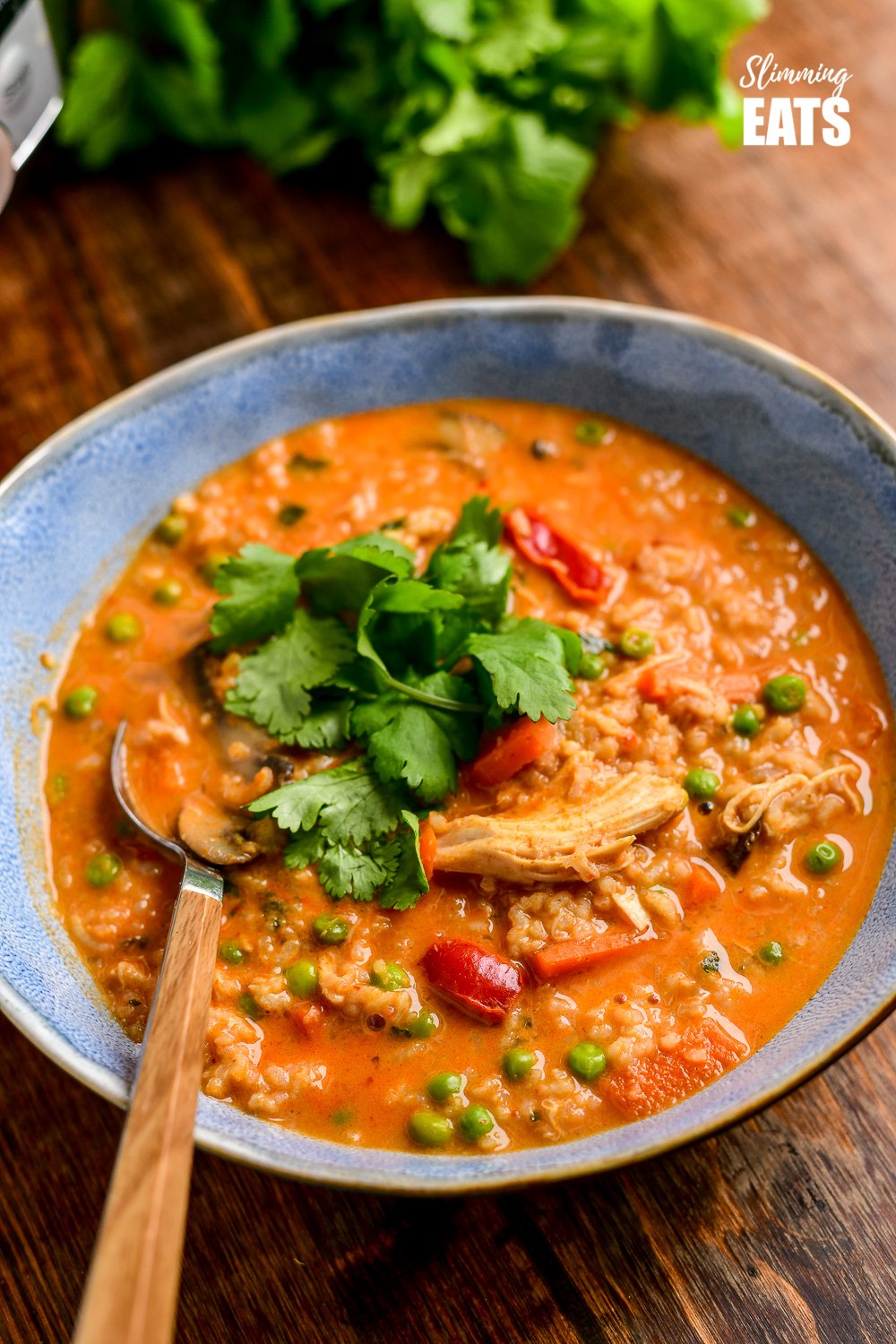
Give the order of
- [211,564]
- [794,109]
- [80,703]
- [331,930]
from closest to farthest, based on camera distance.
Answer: [331,930]
[80,703]
[211,564]
[794,109]

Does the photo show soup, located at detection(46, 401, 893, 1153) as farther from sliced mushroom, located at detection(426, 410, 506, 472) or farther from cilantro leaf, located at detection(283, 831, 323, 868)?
sliced mushroom, located at detection(426, 410, 506, 472)

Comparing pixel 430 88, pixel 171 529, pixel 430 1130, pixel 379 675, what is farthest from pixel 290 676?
pixel 430 88

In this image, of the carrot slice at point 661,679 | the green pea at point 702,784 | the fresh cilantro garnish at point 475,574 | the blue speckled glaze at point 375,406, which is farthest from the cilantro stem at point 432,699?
the blue speckled glaze at point 375,406

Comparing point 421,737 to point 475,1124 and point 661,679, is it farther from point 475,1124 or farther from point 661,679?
point 475,1124

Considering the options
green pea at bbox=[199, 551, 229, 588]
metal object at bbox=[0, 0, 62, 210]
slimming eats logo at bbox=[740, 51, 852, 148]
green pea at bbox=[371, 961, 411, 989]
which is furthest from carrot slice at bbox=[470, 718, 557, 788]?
slimming eats logo at bbox=[740, 51, 852, 148]

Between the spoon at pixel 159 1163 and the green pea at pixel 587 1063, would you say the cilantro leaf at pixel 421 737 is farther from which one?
the green pea at pixel 587 1063

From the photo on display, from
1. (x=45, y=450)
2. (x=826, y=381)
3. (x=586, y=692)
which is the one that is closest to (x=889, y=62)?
(x=826, y=381)
